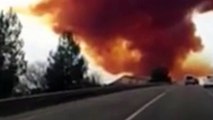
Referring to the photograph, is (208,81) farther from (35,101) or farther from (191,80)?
(35,101)

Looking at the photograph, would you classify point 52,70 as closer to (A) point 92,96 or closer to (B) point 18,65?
(B) point 18,65

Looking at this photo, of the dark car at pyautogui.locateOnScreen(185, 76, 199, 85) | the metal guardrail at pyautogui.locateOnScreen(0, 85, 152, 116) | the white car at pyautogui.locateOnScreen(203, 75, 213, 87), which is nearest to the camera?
the metal guardrail at pyautogui.locateOnScreen(0, 85, 152, 116)

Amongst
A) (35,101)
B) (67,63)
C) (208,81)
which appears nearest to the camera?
(35,101)

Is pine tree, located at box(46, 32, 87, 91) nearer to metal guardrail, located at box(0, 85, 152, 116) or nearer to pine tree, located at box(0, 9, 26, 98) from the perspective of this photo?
pine tree, located at box(0, 9, 26, 98)

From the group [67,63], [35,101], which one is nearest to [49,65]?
[67,63]

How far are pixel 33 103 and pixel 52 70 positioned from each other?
113 metres

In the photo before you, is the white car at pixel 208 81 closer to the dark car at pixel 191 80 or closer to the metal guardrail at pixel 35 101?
the dark car at pixel 191 80

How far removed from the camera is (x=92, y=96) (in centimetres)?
5159

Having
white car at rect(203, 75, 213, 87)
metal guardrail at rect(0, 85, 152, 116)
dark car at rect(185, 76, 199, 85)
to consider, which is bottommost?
metal guardrail at rect(0, 85, 152, 116)

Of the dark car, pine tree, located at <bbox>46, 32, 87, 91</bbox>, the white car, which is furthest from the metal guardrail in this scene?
pine tree, located at <bbox>46, 32, 87, 91</bbox>

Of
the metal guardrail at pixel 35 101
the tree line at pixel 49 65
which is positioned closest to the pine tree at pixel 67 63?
the tree line at pixel 49 65

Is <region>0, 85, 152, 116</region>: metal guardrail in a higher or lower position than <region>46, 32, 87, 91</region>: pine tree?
lower

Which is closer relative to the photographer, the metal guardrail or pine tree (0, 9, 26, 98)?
the metal guardrail

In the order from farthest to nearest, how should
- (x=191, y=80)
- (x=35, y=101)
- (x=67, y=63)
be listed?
(x=67, y=63) → (x=191, y=80) → (x=35, y=101)
